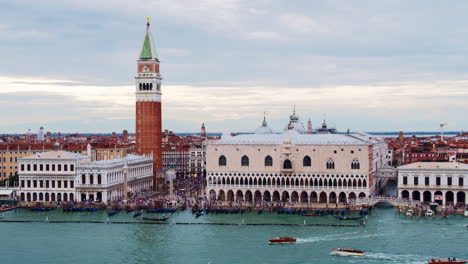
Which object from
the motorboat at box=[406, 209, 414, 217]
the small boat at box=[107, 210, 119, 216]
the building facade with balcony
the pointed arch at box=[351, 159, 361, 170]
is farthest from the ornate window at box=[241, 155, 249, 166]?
the motorboat at box=[406, 209, 414, 217]

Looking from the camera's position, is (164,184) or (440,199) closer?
(440,199)

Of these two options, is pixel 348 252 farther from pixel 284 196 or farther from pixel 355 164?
pixel 284 196

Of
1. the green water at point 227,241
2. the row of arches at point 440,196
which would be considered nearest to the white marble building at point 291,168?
the row of arches at point 440,196

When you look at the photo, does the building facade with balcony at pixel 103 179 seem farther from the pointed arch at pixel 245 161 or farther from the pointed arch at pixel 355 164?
the pointed arch at pixel 355 164

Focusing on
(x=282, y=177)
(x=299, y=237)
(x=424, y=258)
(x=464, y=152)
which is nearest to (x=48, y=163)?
(x=282, y=177)

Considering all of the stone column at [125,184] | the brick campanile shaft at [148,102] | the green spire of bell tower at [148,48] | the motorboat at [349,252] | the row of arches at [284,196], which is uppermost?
the green spire of bell tower at [148,48]

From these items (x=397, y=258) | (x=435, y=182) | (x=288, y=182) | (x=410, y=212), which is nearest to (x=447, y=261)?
(x=397, y=258)

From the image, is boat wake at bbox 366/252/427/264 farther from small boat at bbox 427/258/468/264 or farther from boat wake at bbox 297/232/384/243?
boat wake at bbox 297/232/384/243

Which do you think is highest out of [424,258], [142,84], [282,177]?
[142,84]

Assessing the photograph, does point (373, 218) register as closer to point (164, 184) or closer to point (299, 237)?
point (299, 237)
